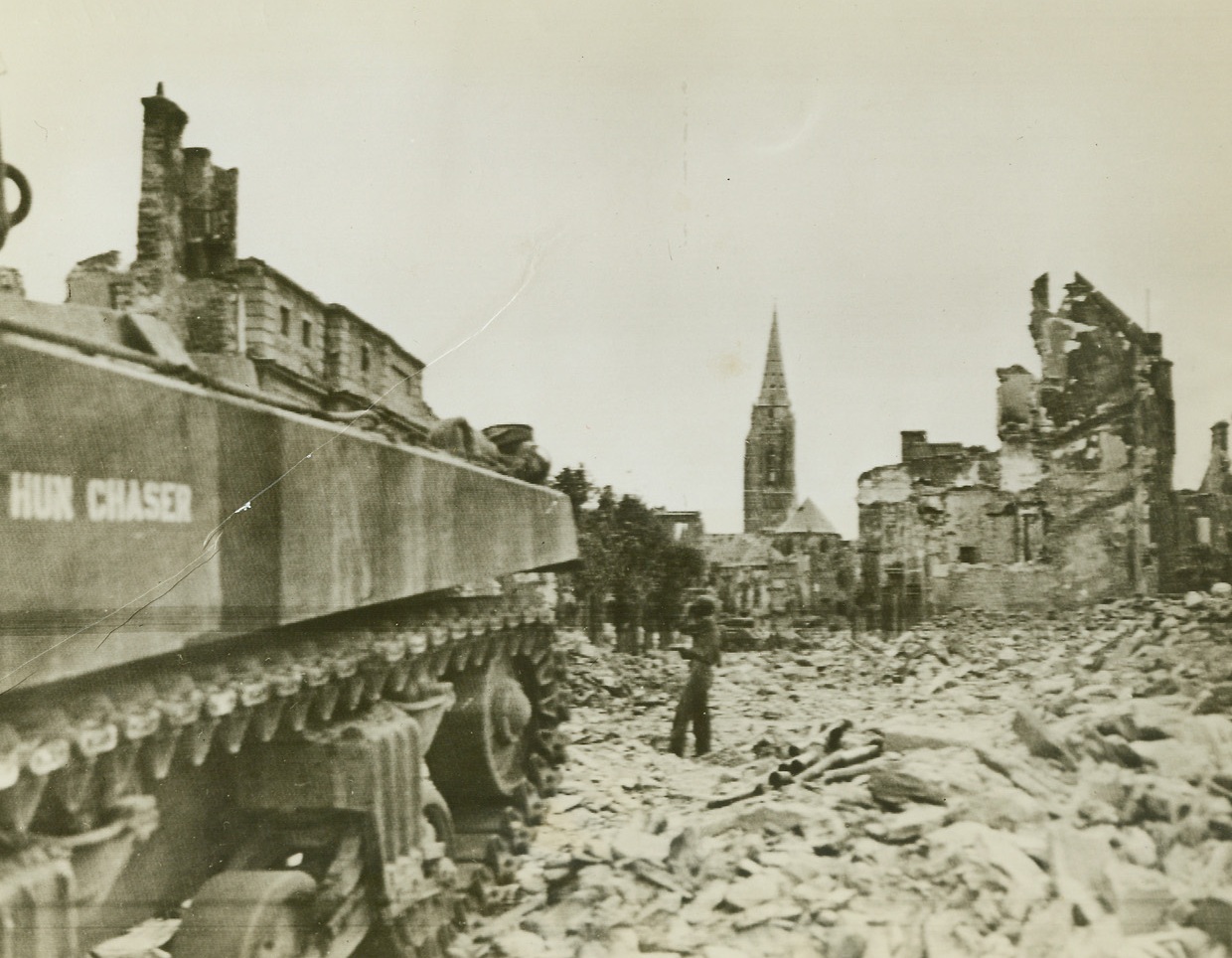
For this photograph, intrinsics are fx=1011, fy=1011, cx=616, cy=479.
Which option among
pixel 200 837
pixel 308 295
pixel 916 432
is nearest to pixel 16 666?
pixel 200 837

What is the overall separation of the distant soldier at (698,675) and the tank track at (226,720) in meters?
0.97

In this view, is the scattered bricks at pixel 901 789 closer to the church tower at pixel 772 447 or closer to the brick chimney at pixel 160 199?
the church tower at pixel 772 447

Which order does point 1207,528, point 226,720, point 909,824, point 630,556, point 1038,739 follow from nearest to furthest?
point 226,720 < point 909,824 < point 1038,739 < point 1207,528 < point 630,556

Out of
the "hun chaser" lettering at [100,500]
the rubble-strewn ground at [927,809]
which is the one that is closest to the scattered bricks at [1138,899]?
the rubble-strewn ground at [927,809]

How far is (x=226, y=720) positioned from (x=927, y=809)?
301cm

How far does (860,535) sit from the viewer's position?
18.3 feet

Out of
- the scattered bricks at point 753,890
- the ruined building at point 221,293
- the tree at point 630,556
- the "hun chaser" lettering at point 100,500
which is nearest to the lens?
the "hun chaser" lettering at point 100,500

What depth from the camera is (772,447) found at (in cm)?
460

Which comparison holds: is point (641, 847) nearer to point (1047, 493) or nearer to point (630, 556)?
point (630, 556)

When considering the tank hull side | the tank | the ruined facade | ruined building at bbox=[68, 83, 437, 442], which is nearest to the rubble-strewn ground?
the ruined facade

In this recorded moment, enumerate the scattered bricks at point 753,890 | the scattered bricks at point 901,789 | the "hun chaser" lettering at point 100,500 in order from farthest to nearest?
the scattered bricks at point 901,789, the scattered bricks at point 753,890, the "hun chaser" lettering at point 100,500

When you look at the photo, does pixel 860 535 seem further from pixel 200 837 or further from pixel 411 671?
pixel 200 837

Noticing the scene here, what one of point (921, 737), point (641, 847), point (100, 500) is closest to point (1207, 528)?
point (921, 737)

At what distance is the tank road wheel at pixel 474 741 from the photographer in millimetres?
5090
